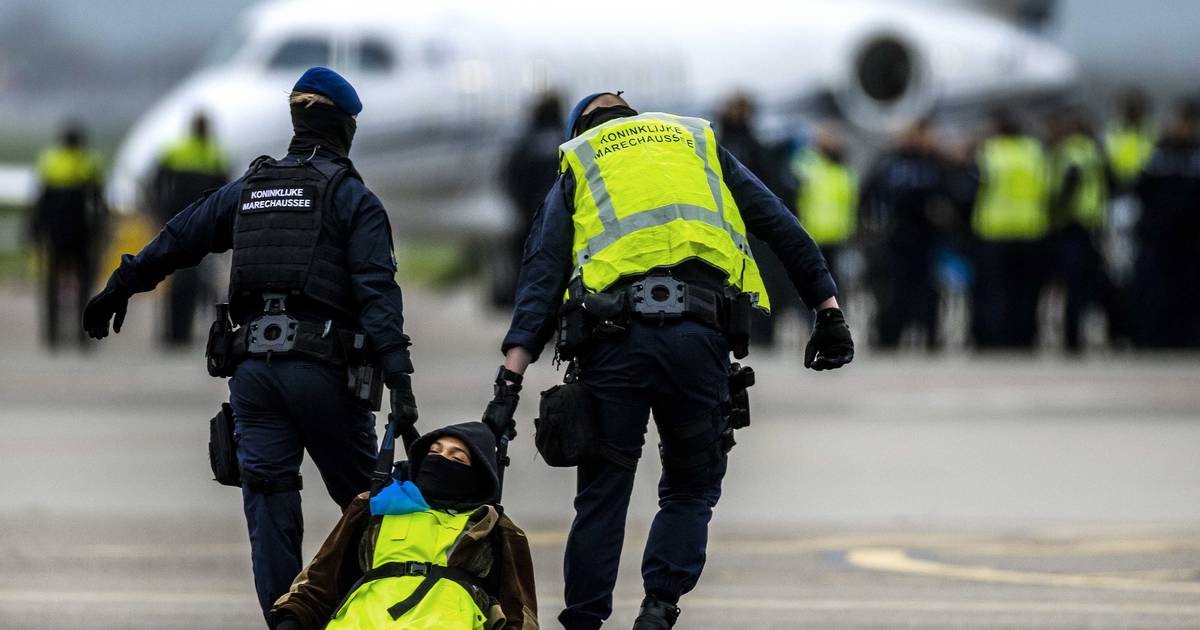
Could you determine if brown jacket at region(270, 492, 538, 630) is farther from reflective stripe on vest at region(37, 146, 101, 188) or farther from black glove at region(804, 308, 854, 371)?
reflective stripe on vest at region(37, 146, 101, 188)

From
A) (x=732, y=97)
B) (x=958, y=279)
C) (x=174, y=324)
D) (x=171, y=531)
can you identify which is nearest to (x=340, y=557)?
(x=171, y=531)

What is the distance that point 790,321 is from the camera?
24.1m

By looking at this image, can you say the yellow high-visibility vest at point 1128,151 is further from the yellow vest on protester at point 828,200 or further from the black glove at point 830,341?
the black glove at point 830,341

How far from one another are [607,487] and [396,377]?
2.26 feet

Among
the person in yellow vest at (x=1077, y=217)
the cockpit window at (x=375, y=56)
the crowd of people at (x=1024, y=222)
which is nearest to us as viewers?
the crowd of people at (x=1024, y=222)

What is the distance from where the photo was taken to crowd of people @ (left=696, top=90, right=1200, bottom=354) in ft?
62.1

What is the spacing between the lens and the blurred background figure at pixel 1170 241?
18.6 metres

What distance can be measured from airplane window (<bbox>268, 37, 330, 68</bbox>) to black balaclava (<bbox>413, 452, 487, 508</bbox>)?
18.0 meters

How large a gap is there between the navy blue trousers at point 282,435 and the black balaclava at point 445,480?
1.41 ft

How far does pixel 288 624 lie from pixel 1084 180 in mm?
13799

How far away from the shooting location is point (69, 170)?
19.6 meters

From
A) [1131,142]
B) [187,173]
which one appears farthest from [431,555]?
[1131,142]

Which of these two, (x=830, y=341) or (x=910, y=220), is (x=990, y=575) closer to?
(x=830, y=341)

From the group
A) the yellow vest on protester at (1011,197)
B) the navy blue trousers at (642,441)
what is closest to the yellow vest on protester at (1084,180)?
the yellow vest on protester at (1011,197)
